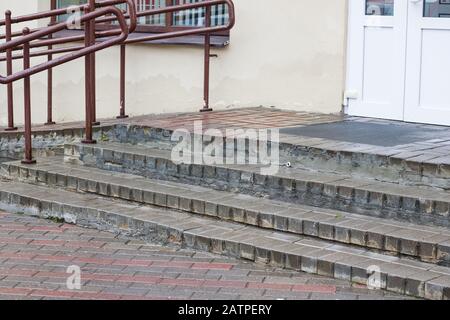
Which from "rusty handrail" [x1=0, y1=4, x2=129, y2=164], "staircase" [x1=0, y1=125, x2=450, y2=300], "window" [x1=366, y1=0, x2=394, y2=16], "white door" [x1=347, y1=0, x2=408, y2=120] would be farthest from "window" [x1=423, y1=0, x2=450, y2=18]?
"rusty handrail" [x1=0, y1=4, x2=129, y2=164]

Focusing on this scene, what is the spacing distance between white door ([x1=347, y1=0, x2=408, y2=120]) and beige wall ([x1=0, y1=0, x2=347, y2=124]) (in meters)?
0.13

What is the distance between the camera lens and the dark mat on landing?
7.04 metres

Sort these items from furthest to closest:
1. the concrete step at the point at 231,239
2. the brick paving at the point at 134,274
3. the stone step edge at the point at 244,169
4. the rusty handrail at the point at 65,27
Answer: the rusty handrail at the point at 65,27, the stone step edge at the point at 244,169, the brick paving at the point at 134,274, the concrete step at the point at 231,239

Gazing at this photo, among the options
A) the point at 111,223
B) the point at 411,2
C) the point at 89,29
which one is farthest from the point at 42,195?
the point at 411,2

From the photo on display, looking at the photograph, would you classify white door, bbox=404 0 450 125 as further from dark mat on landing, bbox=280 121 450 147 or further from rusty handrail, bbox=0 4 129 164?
rusty handrail, bbox=0 4 129 164

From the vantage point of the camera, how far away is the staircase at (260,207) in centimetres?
547

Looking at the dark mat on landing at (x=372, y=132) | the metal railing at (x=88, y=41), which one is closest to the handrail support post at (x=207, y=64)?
the metal railing at (x=88, y=41)

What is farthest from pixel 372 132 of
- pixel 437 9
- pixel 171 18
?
pixel 171 18

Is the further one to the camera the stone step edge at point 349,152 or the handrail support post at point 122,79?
the handrail support post at point 122,79

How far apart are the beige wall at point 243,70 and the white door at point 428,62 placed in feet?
2.43

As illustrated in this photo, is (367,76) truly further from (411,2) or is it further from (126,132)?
(126,132)

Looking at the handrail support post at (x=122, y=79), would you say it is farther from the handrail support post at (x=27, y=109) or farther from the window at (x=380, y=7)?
the window at (x=380, y=7)

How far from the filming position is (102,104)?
9617mm

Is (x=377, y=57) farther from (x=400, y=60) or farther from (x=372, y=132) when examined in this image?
(x=372, y=132)
